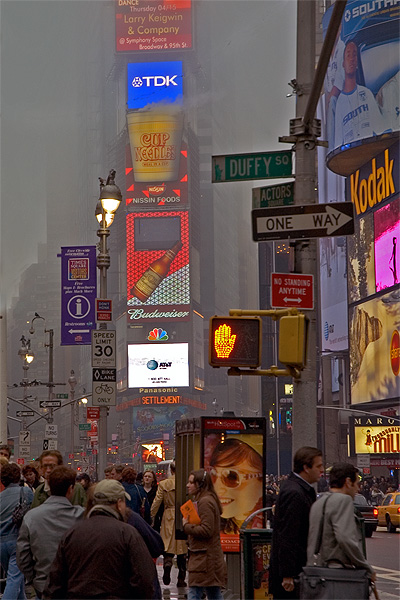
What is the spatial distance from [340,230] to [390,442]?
68249mm

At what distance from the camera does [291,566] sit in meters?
9.22

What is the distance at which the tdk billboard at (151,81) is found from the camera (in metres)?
193

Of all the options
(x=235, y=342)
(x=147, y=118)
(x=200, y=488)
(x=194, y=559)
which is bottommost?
(x=194, y=559)

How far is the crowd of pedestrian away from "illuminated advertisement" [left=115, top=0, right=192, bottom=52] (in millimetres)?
190126

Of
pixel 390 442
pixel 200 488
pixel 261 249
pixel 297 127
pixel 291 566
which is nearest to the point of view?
pixel 291 566

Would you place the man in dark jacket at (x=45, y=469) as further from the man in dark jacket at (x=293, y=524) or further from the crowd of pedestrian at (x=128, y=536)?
the man in dark jacket at (x=293, y=524)

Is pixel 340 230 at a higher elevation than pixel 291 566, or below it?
higher

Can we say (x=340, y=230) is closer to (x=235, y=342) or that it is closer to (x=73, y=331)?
(x=235, y=342)

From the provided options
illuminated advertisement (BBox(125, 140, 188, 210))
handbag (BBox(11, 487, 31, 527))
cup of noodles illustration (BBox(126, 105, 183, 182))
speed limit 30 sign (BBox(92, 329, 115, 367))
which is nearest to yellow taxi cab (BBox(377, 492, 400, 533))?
speed limit 30 sign (BBox(92, 329, 115, 367))

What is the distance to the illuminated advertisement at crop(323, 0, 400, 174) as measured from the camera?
80.0 metres

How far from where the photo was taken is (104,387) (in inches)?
944

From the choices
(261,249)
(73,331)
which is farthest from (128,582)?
(261,249)

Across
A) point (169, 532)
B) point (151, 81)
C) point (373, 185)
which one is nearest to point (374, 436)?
point (373, 185)

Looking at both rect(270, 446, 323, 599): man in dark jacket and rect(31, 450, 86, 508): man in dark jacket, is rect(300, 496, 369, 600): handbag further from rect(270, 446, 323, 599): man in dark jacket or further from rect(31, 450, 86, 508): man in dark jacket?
rect(31, 450, 86, 508): man in dark jacket
